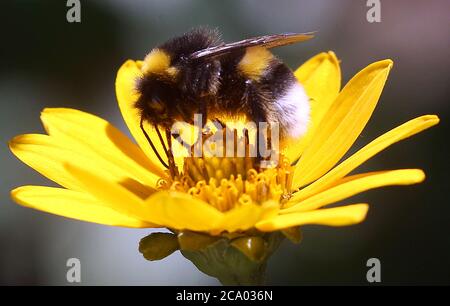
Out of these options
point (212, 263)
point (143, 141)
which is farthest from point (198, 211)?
point (143, 141)

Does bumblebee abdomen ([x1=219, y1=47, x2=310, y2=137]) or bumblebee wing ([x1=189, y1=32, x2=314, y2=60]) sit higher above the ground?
bumblebee wing ([x1=189, y1=32, x2=314, y2=60])

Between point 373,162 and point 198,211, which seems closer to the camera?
point 198,211

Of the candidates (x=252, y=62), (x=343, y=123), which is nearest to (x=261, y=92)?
(x=252, y=62)

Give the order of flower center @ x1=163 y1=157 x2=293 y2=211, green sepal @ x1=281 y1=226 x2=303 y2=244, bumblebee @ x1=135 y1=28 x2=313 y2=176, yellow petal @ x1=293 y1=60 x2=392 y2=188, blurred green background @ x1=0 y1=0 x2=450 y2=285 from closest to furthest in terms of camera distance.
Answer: green sepal @ x1=281 y1=226 x2=303 y2=244 < bumblebee @ x1=135 y1=28 x2=313 y2=176 < flower center @ x1=163 y1=157 x2=293 y2=211 < yellow petal @ x1=293 y1=60 x2=392 y2=188 < blurred green background @ x1=0 y1=0 x2=450 y2=285

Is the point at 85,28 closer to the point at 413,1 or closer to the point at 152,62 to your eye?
the point at 413,1

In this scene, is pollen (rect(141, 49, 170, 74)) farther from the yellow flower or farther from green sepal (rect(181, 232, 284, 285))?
green sepal (rect(181, 232, 284, 285))

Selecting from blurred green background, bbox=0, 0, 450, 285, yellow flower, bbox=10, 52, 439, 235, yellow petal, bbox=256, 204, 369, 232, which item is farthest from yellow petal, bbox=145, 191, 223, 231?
blurred green background, bbox=0, 0, 450, 285

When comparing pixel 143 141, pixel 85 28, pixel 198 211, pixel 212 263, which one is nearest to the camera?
pixel 198 211

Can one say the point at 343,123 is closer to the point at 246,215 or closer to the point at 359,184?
the point at 359,184
